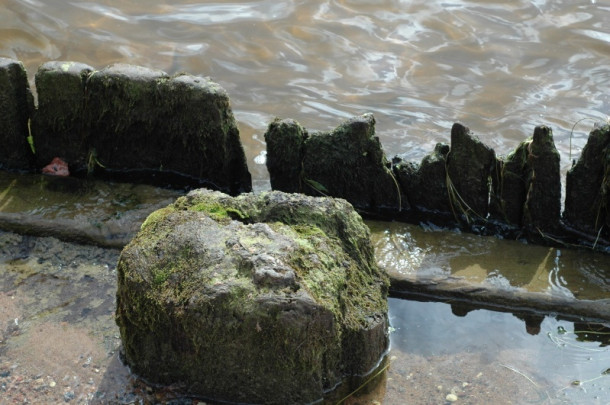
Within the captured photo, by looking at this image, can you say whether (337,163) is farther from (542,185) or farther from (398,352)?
(398,352)

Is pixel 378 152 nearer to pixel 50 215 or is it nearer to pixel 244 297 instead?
pixel 244 297

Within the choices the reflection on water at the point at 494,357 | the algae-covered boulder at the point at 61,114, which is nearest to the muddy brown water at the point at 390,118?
the reflection on water at the point at 494,357

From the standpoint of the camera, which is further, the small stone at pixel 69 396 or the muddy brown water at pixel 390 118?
the muddy brown water at pixel 390 118

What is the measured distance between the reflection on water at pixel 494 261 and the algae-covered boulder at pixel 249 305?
0.71 meters

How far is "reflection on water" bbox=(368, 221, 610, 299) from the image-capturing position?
539 centimetres

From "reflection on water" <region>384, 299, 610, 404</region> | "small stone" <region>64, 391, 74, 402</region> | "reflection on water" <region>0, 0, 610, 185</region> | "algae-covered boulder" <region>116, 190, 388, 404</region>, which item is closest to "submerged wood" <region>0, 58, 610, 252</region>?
"reflection on water" <region>384, 299, 610, 404</region>

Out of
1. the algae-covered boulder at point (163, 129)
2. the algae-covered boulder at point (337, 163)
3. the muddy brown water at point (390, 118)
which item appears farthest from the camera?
the algae-covered boulder at point (163, 129)

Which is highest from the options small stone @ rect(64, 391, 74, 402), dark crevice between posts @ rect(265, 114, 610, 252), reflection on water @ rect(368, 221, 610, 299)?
dark crevice between posts @ rect(265, 114, 610, 252)

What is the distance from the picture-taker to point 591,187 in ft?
18.7

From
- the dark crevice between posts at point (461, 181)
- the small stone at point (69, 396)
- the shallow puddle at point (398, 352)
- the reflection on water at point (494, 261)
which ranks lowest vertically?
the small stone at point (69, 396)

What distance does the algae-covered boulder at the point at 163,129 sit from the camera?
245 inches

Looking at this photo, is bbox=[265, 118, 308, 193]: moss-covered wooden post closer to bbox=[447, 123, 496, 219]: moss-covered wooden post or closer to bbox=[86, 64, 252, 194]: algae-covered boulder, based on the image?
bbox=[86, 64, 252, 194]: algae-covered boulder

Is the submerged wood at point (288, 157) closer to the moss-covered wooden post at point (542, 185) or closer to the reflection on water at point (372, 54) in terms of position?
the moss-covered wooden post at point (542, 185)

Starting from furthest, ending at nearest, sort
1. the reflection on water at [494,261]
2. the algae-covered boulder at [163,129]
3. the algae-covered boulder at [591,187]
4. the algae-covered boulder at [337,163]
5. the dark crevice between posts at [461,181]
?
the algae-covered boulder at [163,129], the algae-covered boulder at [337,163], the dark crevice between posts at [461,181], the algae-covered boulder at [591,187], the reflection on water at [494,261]
